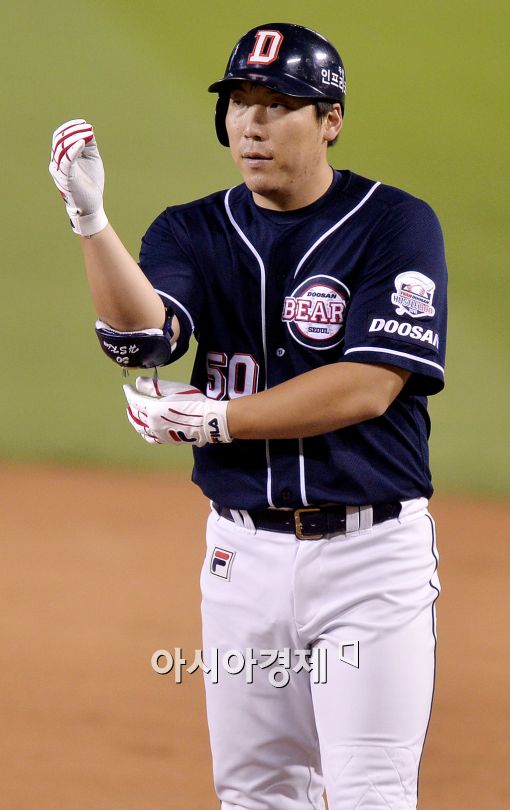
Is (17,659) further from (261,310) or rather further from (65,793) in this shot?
(261,310)

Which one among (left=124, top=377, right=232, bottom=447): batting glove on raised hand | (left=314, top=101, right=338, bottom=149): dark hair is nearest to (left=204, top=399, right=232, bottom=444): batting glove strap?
(left=124, top=377, right=232, bottom=447): batting glove on raised hand

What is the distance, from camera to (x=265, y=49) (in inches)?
86.7

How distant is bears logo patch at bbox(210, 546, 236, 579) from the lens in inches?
92.1

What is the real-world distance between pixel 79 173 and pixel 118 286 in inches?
8.5

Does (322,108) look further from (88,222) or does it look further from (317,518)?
(317,518)

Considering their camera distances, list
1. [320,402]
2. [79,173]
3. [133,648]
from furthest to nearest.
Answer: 1. [133,648]
2. [320,402]
3. [79,173]

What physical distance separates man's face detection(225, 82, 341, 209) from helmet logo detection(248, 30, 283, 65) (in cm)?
5

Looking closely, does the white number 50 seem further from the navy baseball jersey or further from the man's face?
the man's face

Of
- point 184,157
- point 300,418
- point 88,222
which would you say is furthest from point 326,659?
point 184,157

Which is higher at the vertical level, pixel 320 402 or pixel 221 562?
pixel 320 402

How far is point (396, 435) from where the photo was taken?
2.29m

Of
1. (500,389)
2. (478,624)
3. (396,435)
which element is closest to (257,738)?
(396,435)

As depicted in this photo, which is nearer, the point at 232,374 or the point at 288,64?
the point at 288,64

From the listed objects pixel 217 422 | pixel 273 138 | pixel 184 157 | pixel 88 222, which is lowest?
pixel 217 422
